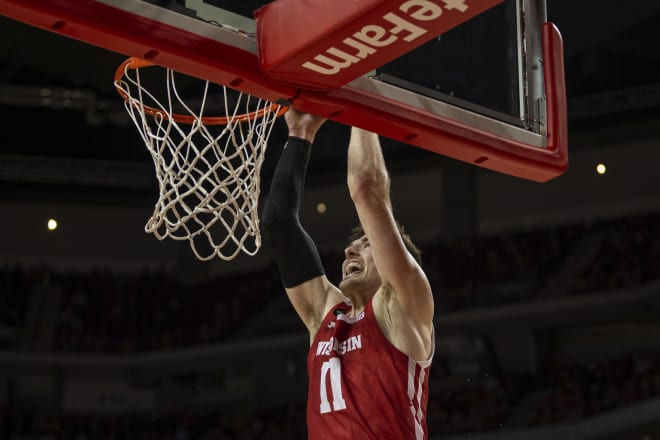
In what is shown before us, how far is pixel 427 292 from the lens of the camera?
382 centimetres

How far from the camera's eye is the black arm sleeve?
4352 millimetres

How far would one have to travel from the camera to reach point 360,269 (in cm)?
422

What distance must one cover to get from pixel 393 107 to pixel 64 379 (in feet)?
56.9

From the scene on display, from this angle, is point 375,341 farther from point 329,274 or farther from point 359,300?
point 329,274

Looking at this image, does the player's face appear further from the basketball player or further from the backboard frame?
the backboard frame

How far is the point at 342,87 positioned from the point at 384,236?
0.59 m

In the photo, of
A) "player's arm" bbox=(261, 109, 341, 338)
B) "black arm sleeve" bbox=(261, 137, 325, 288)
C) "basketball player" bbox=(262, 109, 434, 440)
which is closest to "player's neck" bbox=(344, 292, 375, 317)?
"basketball player" bbox=(262, 109, 434, 440)

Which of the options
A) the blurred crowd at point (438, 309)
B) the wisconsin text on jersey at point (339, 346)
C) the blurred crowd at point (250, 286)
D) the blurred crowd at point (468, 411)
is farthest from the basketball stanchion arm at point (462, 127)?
the blurred crowd at point (250, 286)

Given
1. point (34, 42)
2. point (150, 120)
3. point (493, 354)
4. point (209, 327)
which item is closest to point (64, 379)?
point (209, 327)

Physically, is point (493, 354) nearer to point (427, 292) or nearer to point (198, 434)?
Answer: point (198, 434)

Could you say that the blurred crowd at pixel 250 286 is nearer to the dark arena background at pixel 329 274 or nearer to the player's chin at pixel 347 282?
the dark arena background at pixel 329 274

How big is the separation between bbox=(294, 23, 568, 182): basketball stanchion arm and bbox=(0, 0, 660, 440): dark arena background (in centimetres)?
989

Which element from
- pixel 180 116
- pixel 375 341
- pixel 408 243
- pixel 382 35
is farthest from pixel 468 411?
pixel 382 35

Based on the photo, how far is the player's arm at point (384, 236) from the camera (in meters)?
3.72
